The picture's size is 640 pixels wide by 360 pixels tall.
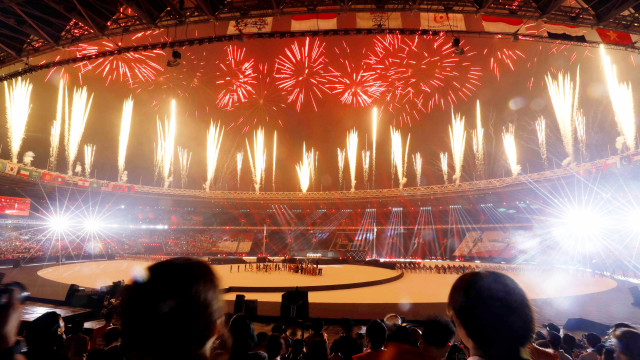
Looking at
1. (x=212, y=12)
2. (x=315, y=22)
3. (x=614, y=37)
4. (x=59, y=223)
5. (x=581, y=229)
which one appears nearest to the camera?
(x=212, y=12)

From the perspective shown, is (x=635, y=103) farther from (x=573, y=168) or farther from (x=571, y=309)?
(x=571, y=309)

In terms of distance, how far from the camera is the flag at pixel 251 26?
12039 millimetres

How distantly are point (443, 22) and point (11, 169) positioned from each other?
126 feet

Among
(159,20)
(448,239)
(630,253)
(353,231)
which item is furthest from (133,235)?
(630,253)

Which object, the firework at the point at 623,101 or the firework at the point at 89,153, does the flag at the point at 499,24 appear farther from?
the firework at the point at 89,153

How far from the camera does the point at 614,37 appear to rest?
1174 centimetres

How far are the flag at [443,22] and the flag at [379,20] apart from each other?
114 cm

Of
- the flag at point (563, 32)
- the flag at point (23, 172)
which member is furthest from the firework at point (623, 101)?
the flag at point (23, 172)

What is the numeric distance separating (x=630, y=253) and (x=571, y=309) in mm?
18764

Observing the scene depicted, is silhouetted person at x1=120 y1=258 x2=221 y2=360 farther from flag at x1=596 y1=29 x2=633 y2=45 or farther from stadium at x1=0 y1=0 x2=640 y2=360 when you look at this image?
flag at x1=596 y1=29 x2=633 y2=45

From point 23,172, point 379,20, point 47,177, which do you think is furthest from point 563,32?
point 47,177

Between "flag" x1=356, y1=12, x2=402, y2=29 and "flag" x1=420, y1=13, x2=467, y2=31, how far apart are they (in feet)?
3.73

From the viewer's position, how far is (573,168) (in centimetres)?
2859

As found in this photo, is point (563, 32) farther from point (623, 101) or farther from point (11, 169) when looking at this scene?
point (11, 169)
